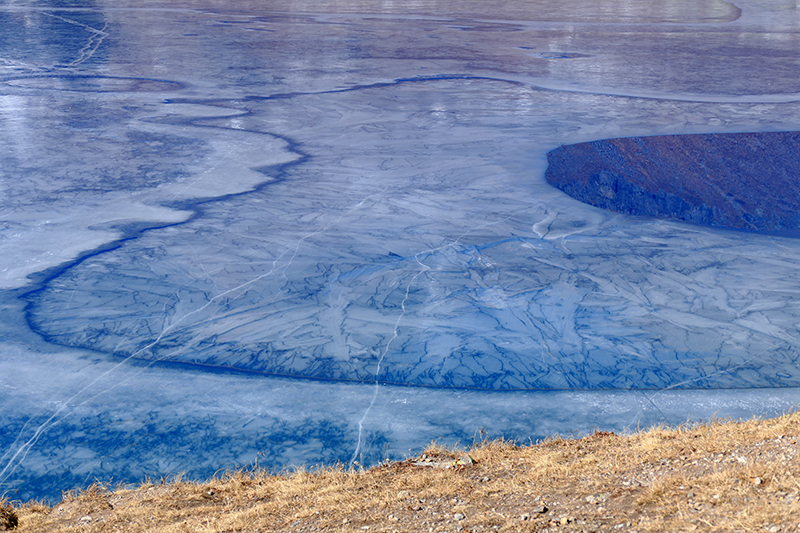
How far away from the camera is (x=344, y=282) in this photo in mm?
7051

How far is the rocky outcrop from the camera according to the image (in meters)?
9.50

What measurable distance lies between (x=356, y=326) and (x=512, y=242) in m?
2.30

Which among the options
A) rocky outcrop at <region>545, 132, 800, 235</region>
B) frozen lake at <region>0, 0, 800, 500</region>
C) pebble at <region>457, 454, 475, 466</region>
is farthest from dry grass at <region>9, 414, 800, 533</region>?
rocky outcrop at <region>545, 132, 800, 235</region>

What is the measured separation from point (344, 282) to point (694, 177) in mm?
5982

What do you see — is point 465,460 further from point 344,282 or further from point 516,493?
point 344,282

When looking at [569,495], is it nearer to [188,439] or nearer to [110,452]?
[188,439]

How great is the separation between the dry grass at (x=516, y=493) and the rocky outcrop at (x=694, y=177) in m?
5.32

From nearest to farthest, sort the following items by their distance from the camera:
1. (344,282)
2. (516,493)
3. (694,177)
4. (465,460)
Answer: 1. (516,493)
2. (465,460)
3. (344,282)
4. (694,177)

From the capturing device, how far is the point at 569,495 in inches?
142

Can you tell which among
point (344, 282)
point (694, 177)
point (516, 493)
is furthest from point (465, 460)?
point (694, 177)

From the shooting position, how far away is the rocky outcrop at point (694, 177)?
9500 mm

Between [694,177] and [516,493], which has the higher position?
[694,177]

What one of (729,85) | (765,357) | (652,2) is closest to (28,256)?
(765,357)

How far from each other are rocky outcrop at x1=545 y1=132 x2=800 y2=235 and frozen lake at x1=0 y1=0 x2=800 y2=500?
331 mm
